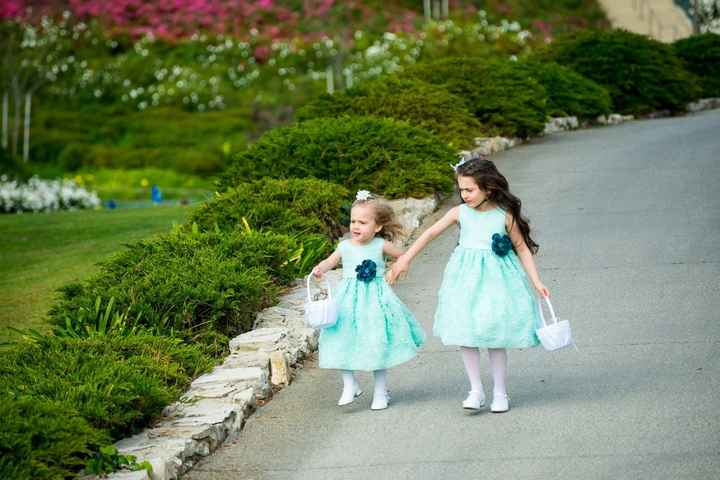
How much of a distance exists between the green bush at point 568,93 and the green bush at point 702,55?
5283 millimetres

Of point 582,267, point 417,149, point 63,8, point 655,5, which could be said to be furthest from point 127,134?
point 582,267

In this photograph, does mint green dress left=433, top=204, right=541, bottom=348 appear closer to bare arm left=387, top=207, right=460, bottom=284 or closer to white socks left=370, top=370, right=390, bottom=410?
bare arm left=387, top=207, right=460, bottom=284

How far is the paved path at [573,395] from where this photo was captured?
625 cm

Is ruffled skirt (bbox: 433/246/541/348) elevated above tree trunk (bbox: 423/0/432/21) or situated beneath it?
situated beneath

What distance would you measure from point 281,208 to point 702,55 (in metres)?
16.1

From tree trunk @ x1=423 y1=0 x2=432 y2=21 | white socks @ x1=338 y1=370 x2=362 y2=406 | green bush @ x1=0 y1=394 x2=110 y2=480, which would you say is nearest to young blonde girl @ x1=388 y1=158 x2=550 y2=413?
white socks @ x1=338 y1=370 x2=362 y2=406

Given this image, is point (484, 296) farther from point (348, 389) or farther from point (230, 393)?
point (230, 393)

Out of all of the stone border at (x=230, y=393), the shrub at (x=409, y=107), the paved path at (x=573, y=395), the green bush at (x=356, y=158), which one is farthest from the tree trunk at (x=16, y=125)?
the stone border at (x=230, y=393)

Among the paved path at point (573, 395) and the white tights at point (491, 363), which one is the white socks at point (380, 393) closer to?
the paved path at point (573, 395)

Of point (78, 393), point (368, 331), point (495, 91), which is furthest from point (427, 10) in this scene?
point (78, 393)

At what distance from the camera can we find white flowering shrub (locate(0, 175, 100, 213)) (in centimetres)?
2422

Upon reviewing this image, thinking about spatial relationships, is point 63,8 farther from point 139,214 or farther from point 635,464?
point 635,464

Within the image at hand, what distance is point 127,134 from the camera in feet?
Answer: 120

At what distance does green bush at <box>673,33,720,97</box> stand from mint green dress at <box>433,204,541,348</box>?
1926cm
